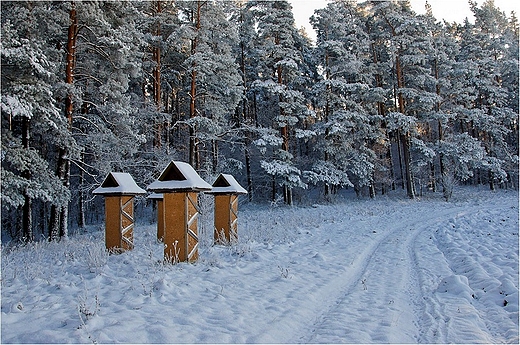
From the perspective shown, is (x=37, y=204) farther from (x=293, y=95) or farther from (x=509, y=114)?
(x=509, y=114)

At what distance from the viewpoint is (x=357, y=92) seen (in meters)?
28.2

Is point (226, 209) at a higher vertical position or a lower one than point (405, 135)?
lower

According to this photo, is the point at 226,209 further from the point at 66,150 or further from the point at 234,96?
the point at 234,96

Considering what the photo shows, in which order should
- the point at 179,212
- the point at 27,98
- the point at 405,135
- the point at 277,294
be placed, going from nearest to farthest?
the point at 277,294, the point at 179,212, the point at 27,98, the point at 405,135

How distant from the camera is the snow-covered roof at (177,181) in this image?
8.15 m

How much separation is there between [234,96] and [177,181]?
45.3ft

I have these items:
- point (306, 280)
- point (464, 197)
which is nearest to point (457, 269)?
point (306, 280)

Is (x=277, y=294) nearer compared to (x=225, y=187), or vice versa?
(x=277, y=294)

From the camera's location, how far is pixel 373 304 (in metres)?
5.45

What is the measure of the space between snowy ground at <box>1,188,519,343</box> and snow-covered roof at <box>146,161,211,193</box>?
175cm

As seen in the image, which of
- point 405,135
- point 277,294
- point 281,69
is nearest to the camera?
point 277,294

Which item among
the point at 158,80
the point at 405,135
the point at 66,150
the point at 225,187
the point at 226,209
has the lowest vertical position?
the point at 226,209

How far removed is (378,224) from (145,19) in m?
16.4

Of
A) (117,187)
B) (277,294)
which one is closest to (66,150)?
(117,187)
